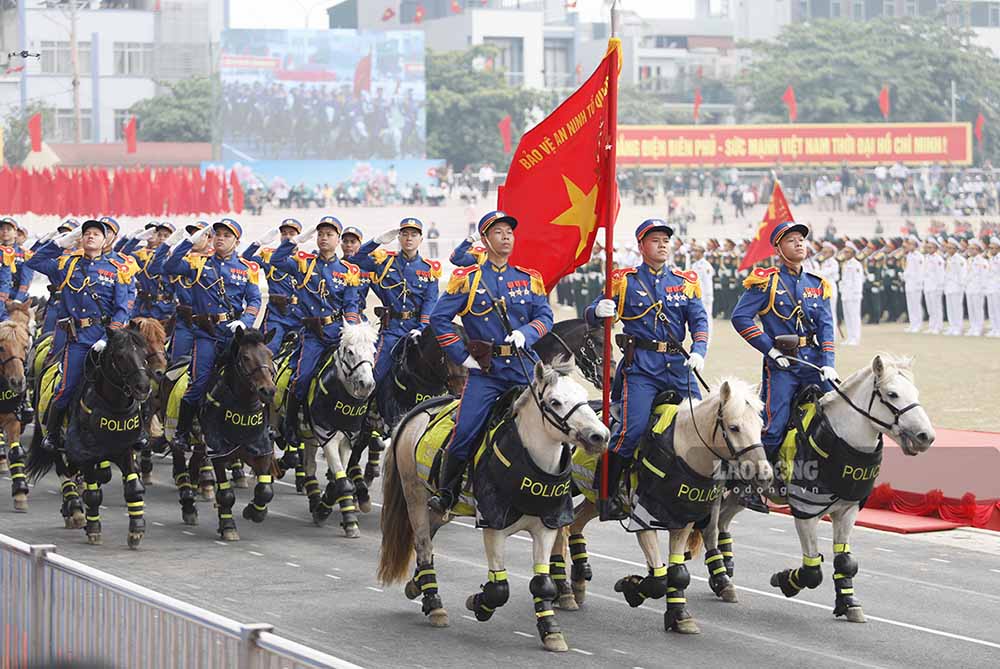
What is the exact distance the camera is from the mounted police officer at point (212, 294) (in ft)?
48.7

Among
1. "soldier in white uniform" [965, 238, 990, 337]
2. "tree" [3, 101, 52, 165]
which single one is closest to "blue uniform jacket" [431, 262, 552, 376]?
"soldier in white uniform" [965, 238, 990, 337]

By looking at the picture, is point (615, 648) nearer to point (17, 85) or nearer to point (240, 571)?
point (240, 571)

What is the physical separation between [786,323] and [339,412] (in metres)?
4.28

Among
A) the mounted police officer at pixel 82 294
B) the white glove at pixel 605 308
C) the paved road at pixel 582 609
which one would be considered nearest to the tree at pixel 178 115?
the paved road at pixel 582 609

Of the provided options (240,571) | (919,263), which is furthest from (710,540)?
(919,263)

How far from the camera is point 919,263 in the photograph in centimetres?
3822

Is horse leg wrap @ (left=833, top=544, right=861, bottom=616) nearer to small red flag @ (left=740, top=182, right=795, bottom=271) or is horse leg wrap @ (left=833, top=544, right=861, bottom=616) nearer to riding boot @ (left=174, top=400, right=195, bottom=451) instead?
riding boot @ (left=174, top=400, right=195, bottom=451)

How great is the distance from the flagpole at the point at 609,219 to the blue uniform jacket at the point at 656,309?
0.15 metres

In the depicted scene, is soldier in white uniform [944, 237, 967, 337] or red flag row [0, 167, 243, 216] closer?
soldier in white uniform [944, 237, 967, 337]

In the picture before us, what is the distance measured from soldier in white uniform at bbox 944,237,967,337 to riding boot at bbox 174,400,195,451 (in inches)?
993

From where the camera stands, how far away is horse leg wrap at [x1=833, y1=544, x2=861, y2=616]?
11.1 metres

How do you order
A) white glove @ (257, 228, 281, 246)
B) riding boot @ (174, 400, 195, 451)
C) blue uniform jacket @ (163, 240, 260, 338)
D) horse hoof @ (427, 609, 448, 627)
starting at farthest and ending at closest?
white glove @ (257, 228, 281, 246)
blue uniform jacket @ (163, 240, 260, 338)
riding boot @ (174, 400, 195, 451)
horse hoof @ (427, 609, 448, 627)

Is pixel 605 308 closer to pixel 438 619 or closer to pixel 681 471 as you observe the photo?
pixel 681 471

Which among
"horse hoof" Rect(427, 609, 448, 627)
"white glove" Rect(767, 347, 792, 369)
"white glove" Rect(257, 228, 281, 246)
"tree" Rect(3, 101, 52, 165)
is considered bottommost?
"horse hoof" Rect(427, 609, 448, 627)
